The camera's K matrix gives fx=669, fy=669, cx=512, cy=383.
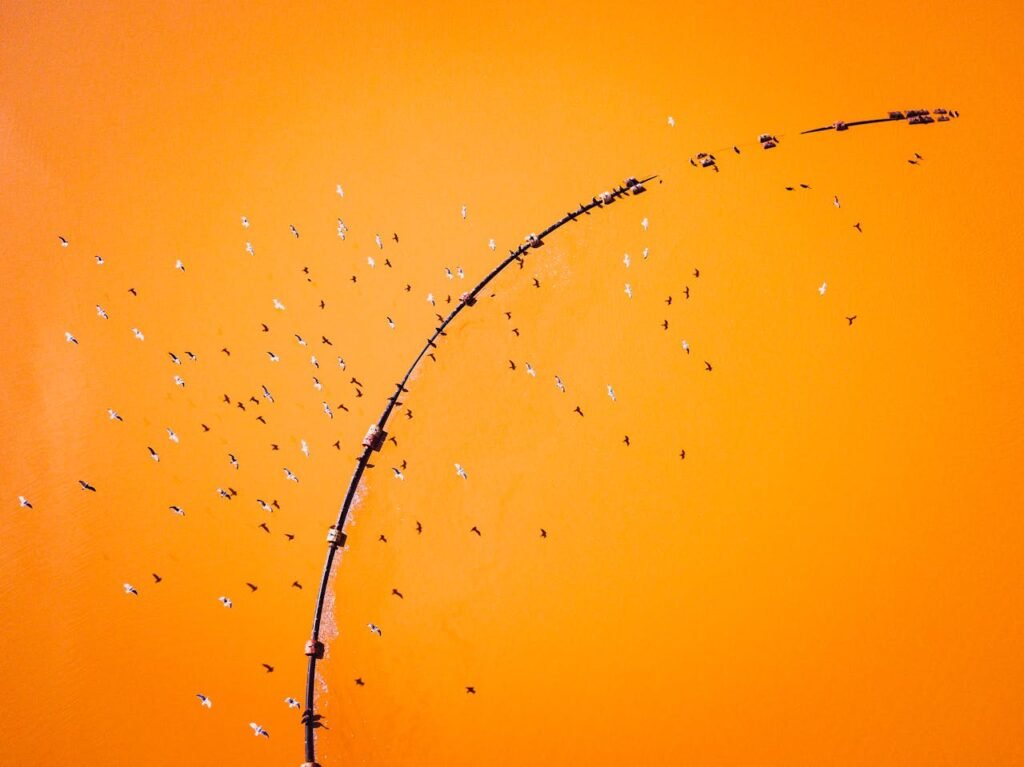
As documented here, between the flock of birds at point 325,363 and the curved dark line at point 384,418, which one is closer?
the curved dark line at point 384,418

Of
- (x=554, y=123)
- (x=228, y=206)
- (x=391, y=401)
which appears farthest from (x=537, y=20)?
(x=391, y=401)

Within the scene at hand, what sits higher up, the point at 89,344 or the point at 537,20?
the point at 537,20

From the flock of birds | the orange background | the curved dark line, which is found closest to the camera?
the orange background

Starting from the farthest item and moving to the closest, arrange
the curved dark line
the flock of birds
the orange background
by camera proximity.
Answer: the flock of birds, the curved dark line, the orange background

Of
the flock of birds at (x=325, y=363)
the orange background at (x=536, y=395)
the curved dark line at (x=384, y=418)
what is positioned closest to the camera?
the orange background at (x=536, y=395)

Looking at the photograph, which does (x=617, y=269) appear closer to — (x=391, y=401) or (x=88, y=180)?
(x=391, y=401)

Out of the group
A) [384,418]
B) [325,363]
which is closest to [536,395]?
[384,418]
